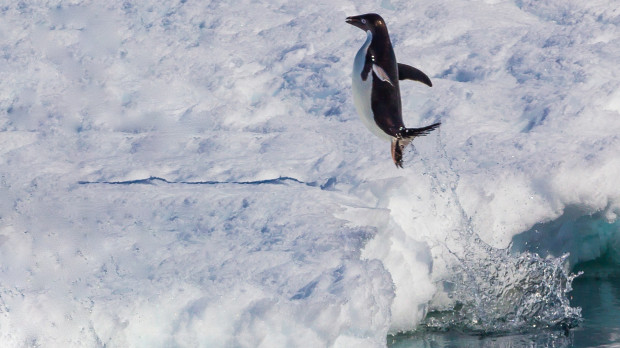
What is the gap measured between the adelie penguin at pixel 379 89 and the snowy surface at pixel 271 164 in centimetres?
76

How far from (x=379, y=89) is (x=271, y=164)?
193cm

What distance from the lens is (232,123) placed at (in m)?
6.52

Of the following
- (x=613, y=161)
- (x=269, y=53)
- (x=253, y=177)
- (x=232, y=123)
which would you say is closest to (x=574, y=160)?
(x=613, y=161)

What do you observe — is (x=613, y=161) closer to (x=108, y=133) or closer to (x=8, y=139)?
(x=108, y=133)

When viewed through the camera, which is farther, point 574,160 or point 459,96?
point 459,96

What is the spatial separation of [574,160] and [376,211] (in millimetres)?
1495

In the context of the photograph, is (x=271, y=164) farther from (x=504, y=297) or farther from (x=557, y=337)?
(x=557, y=337)

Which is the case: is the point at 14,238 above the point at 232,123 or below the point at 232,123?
above

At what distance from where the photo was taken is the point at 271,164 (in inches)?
227

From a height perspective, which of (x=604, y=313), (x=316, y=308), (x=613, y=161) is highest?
(x=316, y=308)

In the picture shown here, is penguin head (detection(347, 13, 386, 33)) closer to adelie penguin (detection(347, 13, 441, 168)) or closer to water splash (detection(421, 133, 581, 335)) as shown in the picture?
adelie penguin (detection(347, 13, 441, 168))

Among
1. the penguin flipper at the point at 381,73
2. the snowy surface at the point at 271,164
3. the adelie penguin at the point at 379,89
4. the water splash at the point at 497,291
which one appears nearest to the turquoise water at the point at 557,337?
the water splash at the point at 497,291

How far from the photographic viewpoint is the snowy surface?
4.09 metres

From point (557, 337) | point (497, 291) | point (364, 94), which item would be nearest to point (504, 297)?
point (497, 291)
